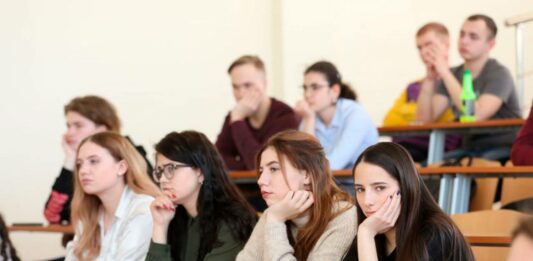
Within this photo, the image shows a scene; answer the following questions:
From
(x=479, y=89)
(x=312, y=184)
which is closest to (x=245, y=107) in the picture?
(x=479, y=89)

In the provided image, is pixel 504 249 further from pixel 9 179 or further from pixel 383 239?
pixel 9 179

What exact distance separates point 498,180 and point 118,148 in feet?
5.23

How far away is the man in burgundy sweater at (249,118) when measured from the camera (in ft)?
14.2

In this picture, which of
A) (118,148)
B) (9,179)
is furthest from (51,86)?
(118,148)

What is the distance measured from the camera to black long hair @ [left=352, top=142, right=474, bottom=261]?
7.10 feet

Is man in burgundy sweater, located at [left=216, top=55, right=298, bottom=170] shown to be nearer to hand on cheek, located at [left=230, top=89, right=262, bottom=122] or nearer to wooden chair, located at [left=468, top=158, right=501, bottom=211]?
hand on cheek, located at [left=230, top=89, right=262, bottom=122]

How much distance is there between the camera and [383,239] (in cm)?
237

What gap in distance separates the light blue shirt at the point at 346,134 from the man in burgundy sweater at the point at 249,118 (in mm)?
138

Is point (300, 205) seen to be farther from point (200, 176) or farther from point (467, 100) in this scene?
point (467, 100)

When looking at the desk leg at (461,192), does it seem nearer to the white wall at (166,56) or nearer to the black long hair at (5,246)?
the black long hair at (5,246)

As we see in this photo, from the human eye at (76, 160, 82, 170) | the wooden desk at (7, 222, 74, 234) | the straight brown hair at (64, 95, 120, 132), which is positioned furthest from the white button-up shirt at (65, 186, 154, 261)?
the straight brown hair at (64, 95, 120, 132)

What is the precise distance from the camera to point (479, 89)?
4.58 m

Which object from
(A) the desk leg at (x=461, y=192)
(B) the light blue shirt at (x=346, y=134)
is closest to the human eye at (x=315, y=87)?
(B) the light blue shirt at (x=346, y=134)

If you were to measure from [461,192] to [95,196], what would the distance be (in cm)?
142
